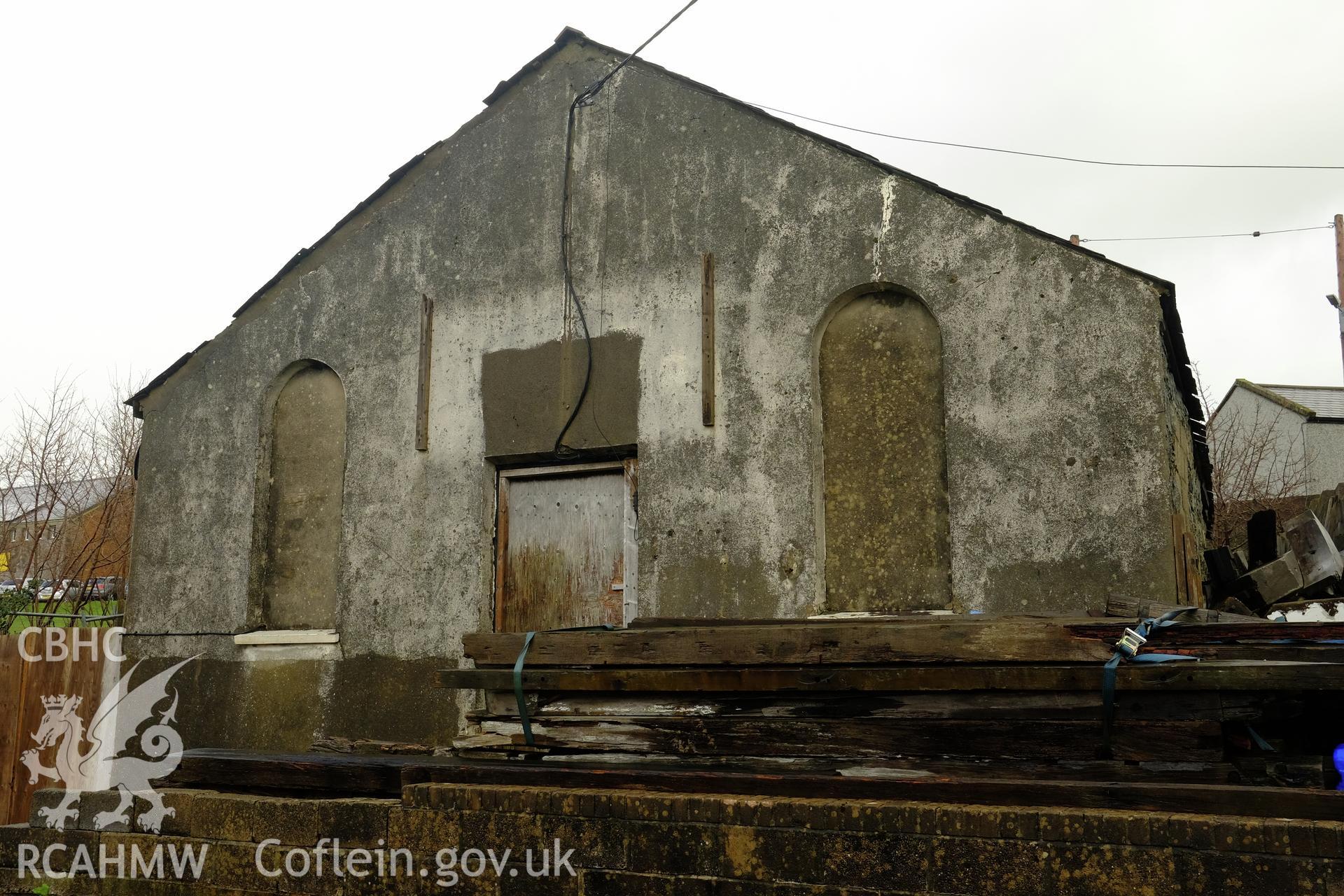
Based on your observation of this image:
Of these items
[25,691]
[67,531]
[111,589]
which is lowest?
[25,691]

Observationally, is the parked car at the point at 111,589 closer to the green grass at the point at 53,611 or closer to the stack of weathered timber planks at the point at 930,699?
the green grass at the point at 53,611

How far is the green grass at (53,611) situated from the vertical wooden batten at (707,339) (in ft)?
27.2

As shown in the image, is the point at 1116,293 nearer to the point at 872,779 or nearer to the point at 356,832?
the point at 872,779

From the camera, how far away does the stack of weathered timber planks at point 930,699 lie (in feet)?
12.0

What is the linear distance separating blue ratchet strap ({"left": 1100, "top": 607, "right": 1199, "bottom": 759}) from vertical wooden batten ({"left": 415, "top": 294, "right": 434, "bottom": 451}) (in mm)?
6392

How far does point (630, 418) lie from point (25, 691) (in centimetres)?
627

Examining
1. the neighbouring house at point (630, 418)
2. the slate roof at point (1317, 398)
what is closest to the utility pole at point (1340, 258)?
the slate roof at point (1317, 398)

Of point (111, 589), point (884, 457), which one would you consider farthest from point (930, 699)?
point (111, 589)

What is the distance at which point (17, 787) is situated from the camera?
32.5ft

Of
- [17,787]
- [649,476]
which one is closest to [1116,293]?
[649,476]

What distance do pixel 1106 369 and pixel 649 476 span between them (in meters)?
3.24

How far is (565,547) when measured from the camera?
340 inches

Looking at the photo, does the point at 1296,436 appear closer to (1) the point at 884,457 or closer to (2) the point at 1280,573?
(2) the point at 1280,573

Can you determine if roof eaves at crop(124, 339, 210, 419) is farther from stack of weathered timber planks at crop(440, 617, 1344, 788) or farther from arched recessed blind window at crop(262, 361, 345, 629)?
stack of weathered timber planks at crop(440, 617, 1344, 788)
